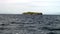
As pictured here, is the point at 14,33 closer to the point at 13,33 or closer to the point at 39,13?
the point at 13,33

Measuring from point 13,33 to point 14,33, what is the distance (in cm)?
18

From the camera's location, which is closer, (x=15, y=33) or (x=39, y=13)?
(x=15, y=33)

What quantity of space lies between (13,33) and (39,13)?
144 meters

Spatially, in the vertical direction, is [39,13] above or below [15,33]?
below

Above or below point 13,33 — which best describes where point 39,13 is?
below

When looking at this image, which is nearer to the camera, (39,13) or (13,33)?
(13,33)

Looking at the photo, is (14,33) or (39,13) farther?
(39,13)

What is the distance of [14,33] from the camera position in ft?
98.9

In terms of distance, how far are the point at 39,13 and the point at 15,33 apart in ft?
472

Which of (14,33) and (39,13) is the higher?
(14,33)

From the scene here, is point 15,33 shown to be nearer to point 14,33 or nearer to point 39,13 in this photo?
point 14,33

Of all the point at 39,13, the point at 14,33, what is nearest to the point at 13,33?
the point at 14,33

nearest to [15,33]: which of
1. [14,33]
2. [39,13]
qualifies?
[14,33]

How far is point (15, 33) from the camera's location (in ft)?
98.7
